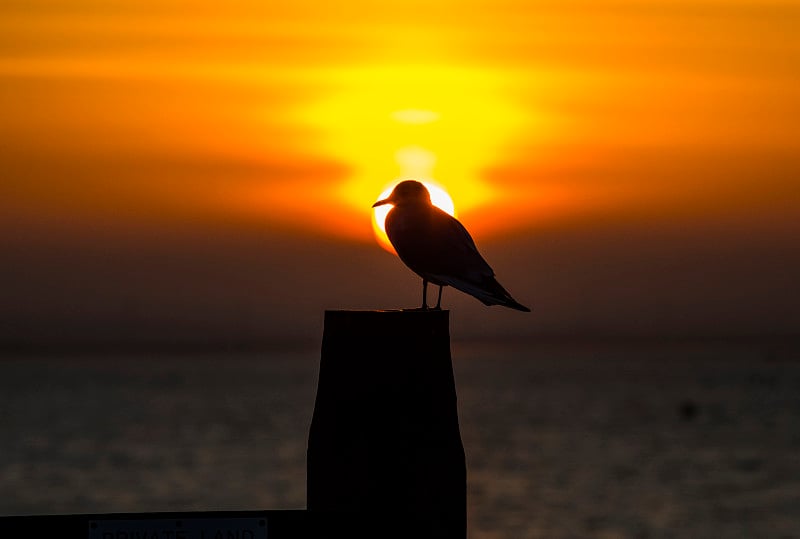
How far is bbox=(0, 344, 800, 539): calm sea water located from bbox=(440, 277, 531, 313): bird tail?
29.3 m

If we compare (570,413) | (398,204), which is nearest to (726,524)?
(398,204)

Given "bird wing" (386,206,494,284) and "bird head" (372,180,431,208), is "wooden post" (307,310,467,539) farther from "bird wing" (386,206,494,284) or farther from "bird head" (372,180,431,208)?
"bird head" (372,180,431,208)

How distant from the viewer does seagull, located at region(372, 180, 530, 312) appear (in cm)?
942

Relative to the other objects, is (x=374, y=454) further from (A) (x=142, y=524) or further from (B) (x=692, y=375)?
(B) (x=692, y=375)

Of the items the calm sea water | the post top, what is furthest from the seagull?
the calm sea water

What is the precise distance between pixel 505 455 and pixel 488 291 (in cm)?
5465

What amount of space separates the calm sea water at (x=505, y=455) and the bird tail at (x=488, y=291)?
1155 inches

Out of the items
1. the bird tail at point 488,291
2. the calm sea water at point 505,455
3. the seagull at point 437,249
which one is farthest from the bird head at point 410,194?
the calm sea water at point 505,455

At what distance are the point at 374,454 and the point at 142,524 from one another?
115 centimetres

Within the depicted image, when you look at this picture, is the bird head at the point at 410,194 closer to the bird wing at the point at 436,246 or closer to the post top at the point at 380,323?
the bird wing at the point at 436,246

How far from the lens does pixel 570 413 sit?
3615 inches

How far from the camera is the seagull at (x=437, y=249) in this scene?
9422 mm

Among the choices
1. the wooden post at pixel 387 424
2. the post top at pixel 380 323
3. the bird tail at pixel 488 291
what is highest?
the bird tail at pixel 488 291

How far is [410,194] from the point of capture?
10477 millimetres
